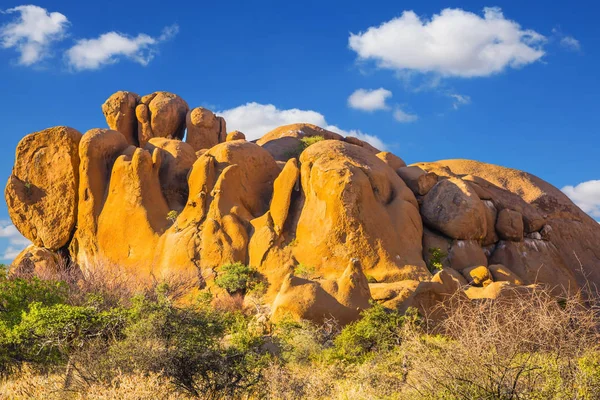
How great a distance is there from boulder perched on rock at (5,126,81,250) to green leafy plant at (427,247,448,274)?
1851 centimetres

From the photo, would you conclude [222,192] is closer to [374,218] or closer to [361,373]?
Result: [374,218]

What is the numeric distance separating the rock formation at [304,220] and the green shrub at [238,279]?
0.54m

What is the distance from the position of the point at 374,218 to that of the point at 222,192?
7186 millimetres

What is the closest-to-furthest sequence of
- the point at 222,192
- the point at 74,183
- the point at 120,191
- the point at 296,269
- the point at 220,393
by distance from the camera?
1. the point at 220,393
2. the point at 296,269
3. the point at 222,192
4. the point at 120,191
5. the point at 74,183

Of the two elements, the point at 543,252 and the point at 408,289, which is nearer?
the point at 408,289

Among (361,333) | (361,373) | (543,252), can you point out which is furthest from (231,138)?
(361,373)

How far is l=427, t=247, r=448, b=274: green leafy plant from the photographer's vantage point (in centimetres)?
2736

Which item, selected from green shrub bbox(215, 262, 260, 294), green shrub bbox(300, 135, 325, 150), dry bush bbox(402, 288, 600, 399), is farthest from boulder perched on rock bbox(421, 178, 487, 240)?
dry bush bbox(402, 288, 600, 399)

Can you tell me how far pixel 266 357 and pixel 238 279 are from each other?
1251 centimetres

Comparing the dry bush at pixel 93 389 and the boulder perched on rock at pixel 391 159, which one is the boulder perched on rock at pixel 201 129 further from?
the dry bush at pixel 93 389

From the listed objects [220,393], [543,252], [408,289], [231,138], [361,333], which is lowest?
[220,393]

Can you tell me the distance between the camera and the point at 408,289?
21.8 meters

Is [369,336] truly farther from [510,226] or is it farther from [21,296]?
[510,226]

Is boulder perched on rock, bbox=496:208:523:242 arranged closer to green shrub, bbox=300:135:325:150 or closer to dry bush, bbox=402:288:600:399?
green shrub, bbox=300:135:325:150
